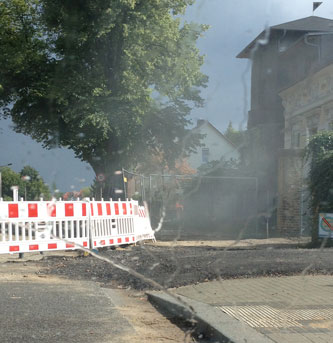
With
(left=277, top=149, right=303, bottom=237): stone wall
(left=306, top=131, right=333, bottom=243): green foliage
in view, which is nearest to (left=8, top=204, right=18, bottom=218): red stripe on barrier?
(left=306, top=131, right=333, bottom=243): green foliage

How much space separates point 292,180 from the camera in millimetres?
21000

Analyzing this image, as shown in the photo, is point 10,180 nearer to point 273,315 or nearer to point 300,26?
point 273,315


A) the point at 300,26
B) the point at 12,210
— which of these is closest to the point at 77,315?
the point at 300,26

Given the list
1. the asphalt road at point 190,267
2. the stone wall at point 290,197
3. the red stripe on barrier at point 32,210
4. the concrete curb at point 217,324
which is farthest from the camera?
the stone wall at point 290,197

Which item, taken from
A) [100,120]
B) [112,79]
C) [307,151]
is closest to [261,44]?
[112,79]

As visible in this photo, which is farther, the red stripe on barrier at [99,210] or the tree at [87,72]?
the tree at [87,72]

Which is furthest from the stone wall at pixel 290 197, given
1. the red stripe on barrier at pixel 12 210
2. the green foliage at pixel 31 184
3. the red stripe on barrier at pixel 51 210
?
the red stripe on barrier at pixel 12 210

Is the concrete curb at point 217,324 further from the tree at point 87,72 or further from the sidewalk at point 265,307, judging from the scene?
the tree at point 87,72

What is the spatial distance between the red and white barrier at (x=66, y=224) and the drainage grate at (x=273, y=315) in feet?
16.8

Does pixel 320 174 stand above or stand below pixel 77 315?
above

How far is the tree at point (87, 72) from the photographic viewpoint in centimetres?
1557

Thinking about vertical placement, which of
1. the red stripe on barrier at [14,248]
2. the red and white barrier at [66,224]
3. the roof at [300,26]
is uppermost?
the roof at [300,26]

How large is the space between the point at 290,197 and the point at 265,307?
16548 millimetres

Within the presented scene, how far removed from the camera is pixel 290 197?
21.8 meters
